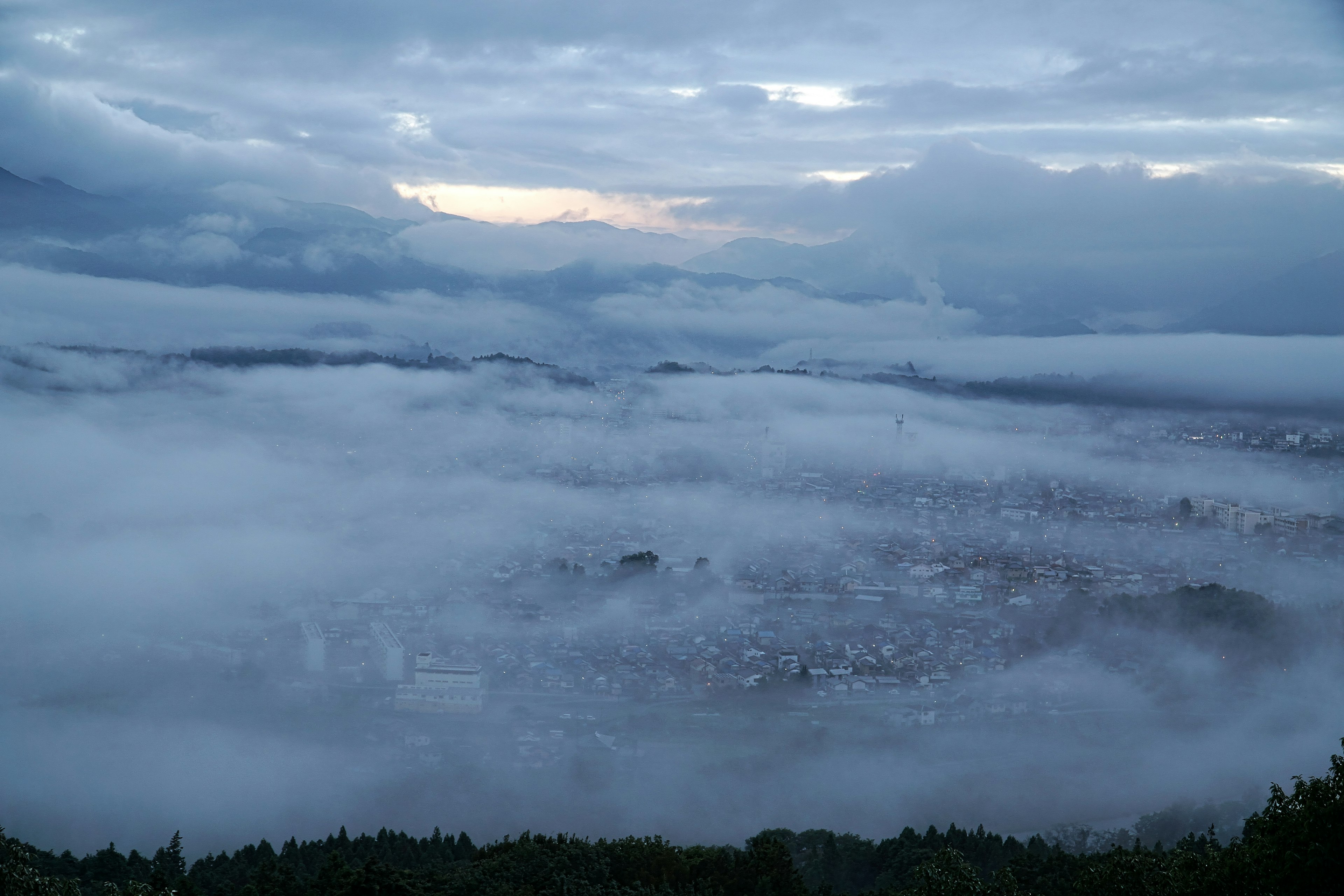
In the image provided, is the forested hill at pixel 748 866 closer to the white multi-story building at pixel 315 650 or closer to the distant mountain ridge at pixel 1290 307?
the white multi-story building at pixel 315 650

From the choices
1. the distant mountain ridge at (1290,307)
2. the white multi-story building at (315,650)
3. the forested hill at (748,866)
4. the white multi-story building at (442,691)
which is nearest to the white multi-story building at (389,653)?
the white multi-story building at (442,691)

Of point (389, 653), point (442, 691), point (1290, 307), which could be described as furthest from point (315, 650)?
point (1290, 307)

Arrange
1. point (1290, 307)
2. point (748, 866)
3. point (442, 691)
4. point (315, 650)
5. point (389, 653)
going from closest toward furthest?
point (748, 866)
point (442, 691)
point (389, 653)
point (315, 650)
point (1290, 307)

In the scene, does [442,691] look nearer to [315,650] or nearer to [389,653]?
[389,653]

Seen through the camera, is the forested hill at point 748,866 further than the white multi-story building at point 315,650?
No

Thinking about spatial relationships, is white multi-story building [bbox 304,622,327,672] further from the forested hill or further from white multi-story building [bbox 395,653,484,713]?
the forested hill

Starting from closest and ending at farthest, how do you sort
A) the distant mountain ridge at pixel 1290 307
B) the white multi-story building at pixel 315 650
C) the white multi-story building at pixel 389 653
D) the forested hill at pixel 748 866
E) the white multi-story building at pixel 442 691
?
the forested hill at pixel 748 866 → the white multi-story building at pixel 442 691 → the white multi-story building at pixel 389 653 → the white multi-story building at pixel 315 650 → the distant mountain ridge at pixel 1290 307

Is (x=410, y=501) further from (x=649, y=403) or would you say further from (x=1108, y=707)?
(x=1108, y=707)

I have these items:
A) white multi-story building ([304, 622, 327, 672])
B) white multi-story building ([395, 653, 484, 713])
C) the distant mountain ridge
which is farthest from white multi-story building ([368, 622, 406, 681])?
the distant mountain ridge
